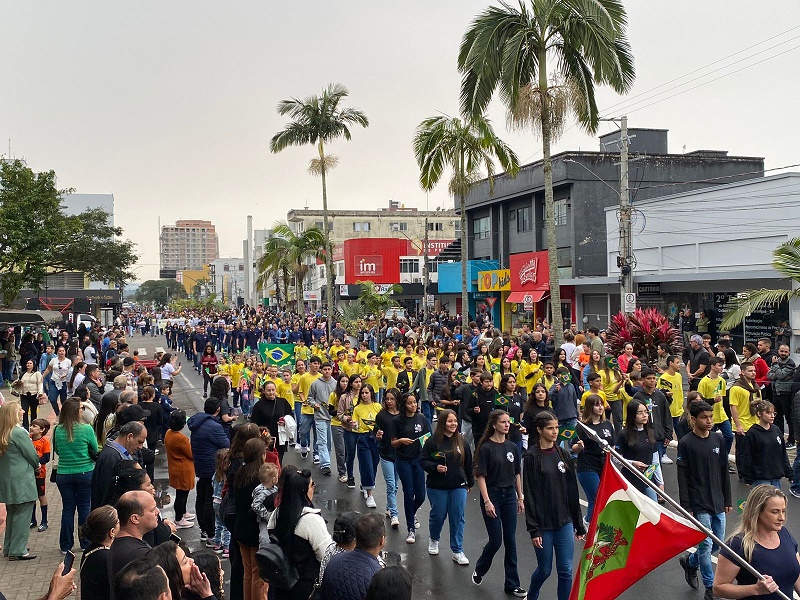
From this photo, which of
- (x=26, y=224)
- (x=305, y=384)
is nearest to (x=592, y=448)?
(x=305, y=384)

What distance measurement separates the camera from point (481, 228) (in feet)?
155

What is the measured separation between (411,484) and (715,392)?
4.59 metres

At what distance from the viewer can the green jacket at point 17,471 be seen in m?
7.63

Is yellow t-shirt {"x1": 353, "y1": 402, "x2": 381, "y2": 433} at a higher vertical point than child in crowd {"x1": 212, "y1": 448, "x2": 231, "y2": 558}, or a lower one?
higher

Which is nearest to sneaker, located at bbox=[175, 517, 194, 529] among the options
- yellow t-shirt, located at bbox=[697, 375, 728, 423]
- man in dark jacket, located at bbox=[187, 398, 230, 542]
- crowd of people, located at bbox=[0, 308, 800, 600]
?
crowd of people, located at bbox=[0, 308, 800, 600]

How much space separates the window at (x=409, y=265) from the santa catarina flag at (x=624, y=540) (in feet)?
192

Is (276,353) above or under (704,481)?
above

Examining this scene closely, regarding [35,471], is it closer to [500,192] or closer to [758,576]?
[758,576]

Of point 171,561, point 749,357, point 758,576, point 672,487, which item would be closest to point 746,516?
point 758,576

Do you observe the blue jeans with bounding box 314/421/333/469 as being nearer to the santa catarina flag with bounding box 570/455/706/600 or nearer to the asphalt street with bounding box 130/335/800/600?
the asphalt street with bounding box 130/335/800/600

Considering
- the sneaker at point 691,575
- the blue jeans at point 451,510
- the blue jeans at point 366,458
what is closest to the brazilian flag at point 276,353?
the blue jeans at point 366,458

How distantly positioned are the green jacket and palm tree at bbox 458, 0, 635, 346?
14.2m

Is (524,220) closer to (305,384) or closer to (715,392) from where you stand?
(305,384)

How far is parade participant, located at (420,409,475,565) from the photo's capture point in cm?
746
